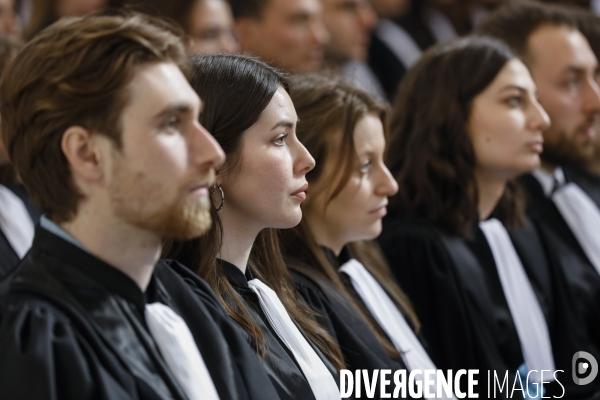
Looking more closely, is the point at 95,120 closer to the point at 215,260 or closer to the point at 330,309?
the point at 215,260

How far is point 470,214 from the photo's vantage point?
299 centimetres

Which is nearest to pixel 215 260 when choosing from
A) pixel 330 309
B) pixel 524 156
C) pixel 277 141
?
pixel 277 141

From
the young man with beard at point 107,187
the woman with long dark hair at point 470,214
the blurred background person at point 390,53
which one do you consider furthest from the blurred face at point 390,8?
the young man with beard at point 107,187

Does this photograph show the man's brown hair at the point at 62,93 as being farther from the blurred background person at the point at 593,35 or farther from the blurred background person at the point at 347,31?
the blurred background person at the point at 347,31

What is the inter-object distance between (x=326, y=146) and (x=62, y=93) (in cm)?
115

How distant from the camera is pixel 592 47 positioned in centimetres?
379

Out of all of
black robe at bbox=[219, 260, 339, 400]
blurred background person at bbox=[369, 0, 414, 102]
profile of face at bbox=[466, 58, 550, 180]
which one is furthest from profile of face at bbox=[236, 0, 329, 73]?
black robe at bbox=[219, 260, 339, 400]

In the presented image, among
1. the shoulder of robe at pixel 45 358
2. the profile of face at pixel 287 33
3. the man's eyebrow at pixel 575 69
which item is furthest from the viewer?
the profile of face at pixel 287 33

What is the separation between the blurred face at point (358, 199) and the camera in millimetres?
2451

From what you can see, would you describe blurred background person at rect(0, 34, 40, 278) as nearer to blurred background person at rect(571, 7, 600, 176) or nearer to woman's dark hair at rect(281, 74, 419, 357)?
woman's dark hair at rect(281, 74, 419, 357)

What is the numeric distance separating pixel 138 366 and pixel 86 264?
19 centimetres

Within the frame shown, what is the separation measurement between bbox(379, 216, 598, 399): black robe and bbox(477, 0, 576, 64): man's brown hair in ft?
3.21

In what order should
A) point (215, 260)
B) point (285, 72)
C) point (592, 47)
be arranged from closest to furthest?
point (215, 260) < point (285, 72) < point (592, 47)

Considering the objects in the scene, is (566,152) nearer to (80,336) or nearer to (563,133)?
(563,133)
